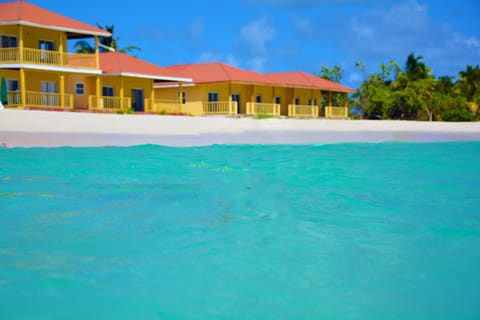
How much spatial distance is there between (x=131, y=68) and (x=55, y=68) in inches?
184

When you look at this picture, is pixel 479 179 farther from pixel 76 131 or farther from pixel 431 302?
pixel 76 131

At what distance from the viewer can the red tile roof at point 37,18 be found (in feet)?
72.9

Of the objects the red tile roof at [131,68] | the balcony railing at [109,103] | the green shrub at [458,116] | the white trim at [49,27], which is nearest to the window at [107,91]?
the balcony railing at [109,103]

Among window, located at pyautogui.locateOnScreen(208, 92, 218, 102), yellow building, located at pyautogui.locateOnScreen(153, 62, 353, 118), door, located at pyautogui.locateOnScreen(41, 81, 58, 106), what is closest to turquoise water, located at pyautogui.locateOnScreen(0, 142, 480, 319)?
door, located at pyautogui.locateOnScreen(41, 81, 58, 106)

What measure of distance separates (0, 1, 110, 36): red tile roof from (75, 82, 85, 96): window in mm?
2736

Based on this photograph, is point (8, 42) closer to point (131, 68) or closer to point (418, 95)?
point (131, 68)

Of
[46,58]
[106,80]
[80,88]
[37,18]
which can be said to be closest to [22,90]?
[46,58]

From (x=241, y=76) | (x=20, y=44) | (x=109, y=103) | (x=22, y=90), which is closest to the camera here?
(x=20, y=44)

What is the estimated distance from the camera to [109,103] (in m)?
26.5

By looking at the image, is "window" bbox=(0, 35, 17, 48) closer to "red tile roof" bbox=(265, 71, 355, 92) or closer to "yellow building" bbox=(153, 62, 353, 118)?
"yellow building" bbox=(153, 62, 353, 118)

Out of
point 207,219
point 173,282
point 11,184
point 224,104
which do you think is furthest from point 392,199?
point 224,104

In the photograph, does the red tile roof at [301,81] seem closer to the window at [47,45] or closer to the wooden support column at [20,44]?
the window at [47,45]

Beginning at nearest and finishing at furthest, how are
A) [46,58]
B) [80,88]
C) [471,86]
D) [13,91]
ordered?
[13,91] < [46,58] < [80,88] < [471,86]

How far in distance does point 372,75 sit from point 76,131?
30.1 meters
